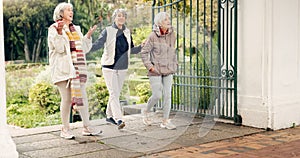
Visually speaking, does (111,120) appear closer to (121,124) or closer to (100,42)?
(121,124)

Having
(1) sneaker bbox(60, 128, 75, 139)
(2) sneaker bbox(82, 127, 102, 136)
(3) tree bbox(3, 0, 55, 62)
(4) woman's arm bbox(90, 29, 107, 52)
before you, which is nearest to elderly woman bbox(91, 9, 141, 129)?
(4) woman's arm bbox(90, 29, 107, 52)

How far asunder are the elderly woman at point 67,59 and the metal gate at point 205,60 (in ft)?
5.44

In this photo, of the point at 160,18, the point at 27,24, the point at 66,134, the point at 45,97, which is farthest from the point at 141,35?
the point at 27,24

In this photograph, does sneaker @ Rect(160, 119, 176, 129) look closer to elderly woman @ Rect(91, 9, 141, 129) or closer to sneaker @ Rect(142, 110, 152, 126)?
sneaker @ Rect(142, 110, 152, 126)

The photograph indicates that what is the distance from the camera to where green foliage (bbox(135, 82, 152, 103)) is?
5.86 metres

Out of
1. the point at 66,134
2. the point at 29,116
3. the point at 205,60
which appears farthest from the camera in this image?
the point at 29,116

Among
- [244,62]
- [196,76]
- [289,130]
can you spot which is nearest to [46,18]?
[196,76]

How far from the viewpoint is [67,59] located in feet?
17.4

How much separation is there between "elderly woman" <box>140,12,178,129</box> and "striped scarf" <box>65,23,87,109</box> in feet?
2.65

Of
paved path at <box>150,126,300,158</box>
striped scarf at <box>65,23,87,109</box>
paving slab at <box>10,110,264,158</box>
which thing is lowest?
paved path at <box>150,126,300,158</box>

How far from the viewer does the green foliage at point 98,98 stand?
223 inches

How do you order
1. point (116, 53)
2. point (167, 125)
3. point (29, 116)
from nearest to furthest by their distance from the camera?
point (116, 53) → point (167, 125) → point (29, 116)

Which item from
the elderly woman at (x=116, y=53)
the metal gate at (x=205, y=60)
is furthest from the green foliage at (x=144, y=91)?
the metal gate at (x=205, y=60)

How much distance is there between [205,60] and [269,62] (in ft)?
3.47
